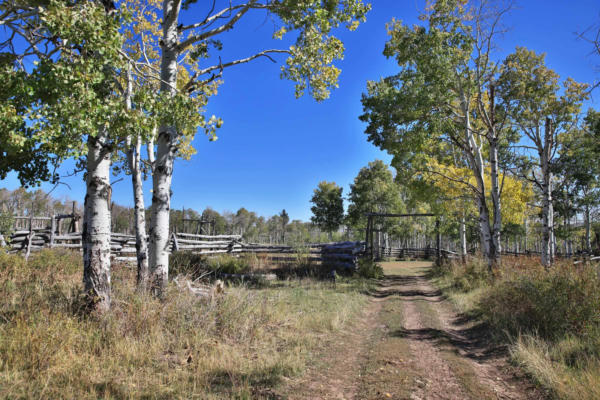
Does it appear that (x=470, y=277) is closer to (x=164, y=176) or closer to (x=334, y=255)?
(x=334, y=255)

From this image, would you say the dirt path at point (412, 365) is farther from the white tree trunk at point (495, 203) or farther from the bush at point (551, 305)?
the white tree trunk at point (495, 203)

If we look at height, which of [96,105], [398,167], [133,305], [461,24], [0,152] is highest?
[461,24]

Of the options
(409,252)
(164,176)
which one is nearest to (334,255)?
(164,176)

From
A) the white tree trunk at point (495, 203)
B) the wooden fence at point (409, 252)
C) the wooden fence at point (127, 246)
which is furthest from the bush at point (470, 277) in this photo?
the wooden fence at point (409, 252)

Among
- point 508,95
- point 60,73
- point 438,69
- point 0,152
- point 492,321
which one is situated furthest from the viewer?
point 508,95

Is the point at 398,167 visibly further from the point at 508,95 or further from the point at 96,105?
the point at 96,105

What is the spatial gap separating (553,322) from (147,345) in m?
7.27

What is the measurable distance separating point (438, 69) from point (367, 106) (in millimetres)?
4242

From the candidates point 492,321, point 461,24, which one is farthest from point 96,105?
point 461,24

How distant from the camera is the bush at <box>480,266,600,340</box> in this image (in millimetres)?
5539

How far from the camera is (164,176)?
640 centimetres

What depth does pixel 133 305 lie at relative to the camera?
16.2 feet

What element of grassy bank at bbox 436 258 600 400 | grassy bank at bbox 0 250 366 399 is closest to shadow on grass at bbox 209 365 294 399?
grassy bank at bbox 0 250 366 399

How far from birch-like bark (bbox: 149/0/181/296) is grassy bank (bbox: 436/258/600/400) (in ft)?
21.0
